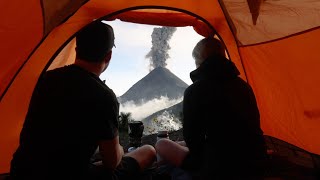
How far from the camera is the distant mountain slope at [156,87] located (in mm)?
5988

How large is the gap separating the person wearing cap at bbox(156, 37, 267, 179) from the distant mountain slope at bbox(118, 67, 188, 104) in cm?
400

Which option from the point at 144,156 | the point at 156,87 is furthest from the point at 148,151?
the point at 156,87

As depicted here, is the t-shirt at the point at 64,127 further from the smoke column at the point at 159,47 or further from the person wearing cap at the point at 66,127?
the smoke column at the point at 159,47

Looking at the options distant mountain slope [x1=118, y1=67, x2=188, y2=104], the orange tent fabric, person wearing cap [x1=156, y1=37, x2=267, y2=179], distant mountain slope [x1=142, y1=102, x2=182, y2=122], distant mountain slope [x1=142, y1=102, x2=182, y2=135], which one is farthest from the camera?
distant mountain slope [x1=118, y1=67, x2=188, y2=104]

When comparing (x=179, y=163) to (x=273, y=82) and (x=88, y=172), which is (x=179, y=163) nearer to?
(x=88, y=172)

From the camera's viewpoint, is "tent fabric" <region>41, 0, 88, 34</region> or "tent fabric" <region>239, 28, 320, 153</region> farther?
"tent fabric" <region>239, 28, 320, 153</region>

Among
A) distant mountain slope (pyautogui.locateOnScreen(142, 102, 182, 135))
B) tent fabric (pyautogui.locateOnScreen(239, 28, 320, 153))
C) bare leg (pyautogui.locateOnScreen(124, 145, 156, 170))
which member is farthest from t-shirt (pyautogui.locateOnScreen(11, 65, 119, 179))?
distant mountain slope (pyautogui.locateOnScreen(142, 102, 182, 135))

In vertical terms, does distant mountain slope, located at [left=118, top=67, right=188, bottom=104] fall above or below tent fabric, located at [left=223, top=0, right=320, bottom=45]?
below

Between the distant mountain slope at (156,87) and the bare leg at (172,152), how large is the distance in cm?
355

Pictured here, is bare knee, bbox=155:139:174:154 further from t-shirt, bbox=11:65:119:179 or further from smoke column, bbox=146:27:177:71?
smoke column, bbox=146:27:177:71

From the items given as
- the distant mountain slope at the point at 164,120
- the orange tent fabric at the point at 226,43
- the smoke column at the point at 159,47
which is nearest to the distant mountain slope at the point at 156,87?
the smoke column at the point at 159,47

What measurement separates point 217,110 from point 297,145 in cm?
116

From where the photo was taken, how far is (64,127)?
145 centimetres

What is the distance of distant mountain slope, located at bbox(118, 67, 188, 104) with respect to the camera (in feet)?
19.6
